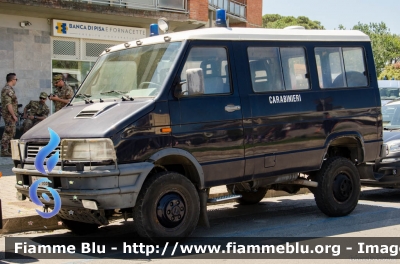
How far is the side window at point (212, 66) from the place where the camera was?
7.37 metres

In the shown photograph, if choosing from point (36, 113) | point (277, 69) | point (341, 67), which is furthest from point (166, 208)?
point (36, 113)

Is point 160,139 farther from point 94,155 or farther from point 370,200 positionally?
point 370,200

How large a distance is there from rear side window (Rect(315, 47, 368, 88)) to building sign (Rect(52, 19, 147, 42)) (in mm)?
11278

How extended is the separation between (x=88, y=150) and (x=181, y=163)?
121 cm

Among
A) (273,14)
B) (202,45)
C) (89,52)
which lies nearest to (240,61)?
(202,45)

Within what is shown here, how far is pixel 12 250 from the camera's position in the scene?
23.0 feet

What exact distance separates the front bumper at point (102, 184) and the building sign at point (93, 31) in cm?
1239

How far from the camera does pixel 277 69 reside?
8.23 meters

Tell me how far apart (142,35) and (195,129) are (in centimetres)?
1363

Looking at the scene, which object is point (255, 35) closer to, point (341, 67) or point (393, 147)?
point (341, 67)

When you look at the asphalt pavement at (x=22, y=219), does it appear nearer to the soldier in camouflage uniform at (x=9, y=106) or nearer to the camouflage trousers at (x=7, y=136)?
the soldier in camouflage uniform at (x=9, y=106)

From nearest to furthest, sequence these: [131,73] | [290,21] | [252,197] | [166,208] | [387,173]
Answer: [166,208], [131,73], [252,197], [387,173], [290,21]

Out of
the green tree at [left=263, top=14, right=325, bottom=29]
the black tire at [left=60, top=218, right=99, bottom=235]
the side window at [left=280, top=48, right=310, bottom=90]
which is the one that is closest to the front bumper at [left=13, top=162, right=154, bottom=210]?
the black tire at [left=60, top=218, right=99, bottom=235]
